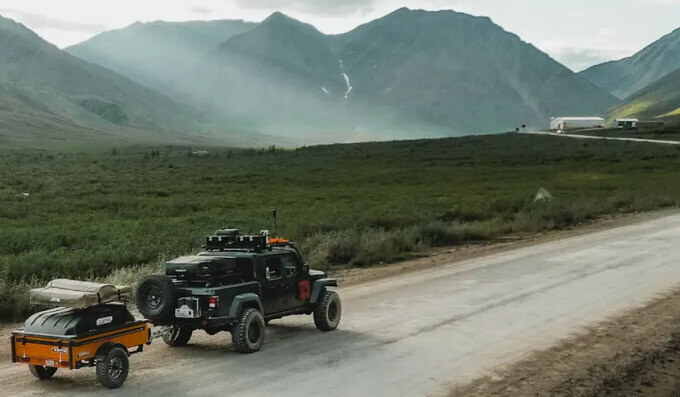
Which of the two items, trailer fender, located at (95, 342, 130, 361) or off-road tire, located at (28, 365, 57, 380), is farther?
off-road tire, located at (28, 365, 57, 380)

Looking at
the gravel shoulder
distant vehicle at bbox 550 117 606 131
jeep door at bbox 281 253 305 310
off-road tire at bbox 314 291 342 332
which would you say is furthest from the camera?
distant vehicle at bbox 550 117 606 131

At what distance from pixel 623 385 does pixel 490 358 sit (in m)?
1.85

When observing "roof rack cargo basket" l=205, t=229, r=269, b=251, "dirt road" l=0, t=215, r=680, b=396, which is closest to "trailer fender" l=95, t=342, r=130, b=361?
"dirt road" l=0, t=215, r=680, b=396

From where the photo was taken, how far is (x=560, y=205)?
36094 millimetres

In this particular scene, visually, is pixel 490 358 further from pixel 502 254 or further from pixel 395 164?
pixel 395 164

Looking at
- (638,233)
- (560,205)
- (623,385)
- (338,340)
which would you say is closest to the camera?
(623,385)

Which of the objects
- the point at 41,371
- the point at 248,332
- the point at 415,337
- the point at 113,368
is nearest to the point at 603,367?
the point at 415,337

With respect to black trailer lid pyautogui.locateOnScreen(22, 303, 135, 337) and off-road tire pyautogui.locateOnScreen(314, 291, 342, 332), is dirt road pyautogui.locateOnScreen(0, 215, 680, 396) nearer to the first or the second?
off-road tire pyautogui.locateOnScreen(314, 291, 342, 332)

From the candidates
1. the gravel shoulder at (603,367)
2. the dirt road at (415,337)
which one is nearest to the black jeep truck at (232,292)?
the dirt road at (415,337)

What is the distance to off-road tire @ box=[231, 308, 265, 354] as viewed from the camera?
10758mm

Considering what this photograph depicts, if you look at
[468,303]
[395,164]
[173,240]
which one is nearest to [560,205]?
[173,240]

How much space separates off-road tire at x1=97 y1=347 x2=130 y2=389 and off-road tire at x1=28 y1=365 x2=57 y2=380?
2.69 feet

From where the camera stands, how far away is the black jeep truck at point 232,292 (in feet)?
34.6

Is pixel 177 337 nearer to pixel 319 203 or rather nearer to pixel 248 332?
pixel 248 332
